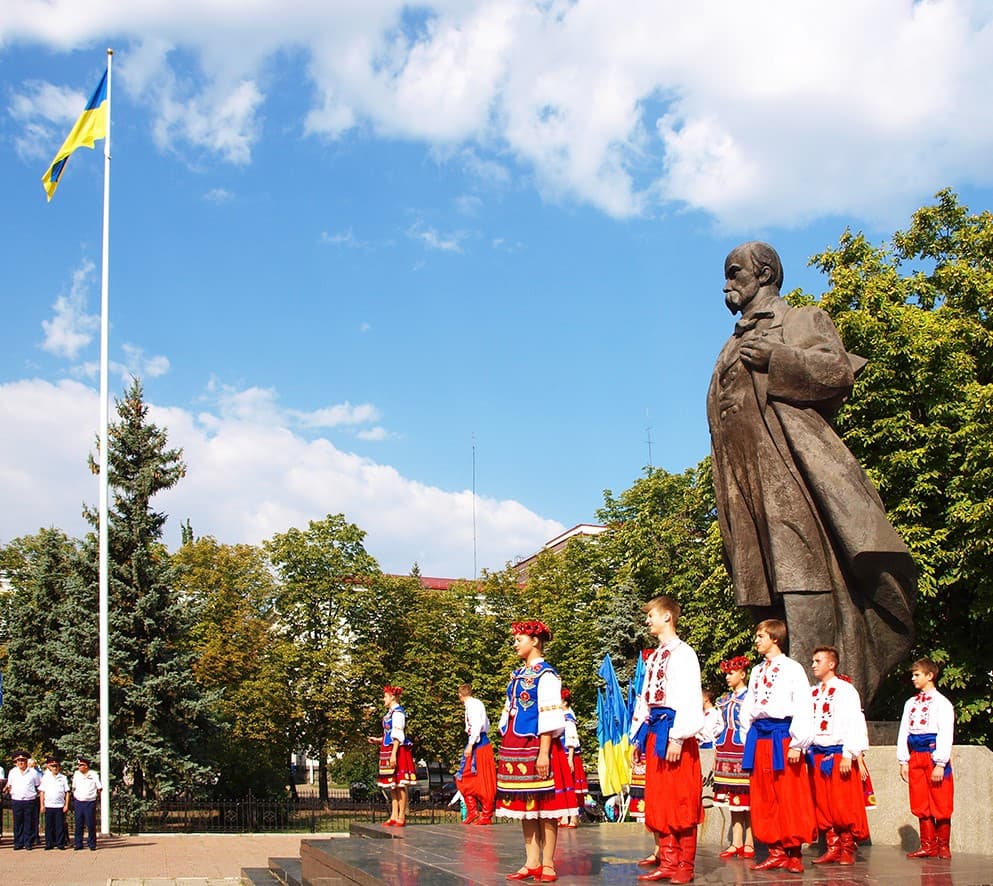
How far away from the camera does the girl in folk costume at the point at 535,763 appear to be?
23.9ft

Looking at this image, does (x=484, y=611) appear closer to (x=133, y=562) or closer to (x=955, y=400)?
(x=133, y=562)

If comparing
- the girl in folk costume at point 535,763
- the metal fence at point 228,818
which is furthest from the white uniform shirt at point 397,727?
the metal fence at point 228,818

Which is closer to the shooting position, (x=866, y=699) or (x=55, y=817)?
(x=866, y=699)

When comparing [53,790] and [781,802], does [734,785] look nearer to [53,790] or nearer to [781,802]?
[781,802]

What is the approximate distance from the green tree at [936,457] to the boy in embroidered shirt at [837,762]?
46.3ft

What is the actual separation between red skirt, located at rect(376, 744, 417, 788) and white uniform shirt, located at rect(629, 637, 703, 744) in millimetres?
8522

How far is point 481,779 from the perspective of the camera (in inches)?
605

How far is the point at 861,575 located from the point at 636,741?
272cm

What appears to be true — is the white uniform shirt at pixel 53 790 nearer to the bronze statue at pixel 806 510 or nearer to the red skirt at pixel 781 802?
the bronze statue at pixel 806 510

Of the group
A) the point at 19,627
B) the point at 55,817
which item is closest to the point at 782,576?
the point at 55,817

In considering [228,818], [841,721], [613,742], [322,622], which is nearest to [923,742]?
[841,721]

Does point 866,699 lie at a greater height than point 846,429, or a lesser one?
lesser

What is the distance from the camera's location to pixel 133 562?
29.2 metres

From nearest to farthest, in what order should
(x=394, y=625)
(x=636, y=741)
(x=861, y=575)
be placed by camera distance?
(x=636, y=741)
(x=861, y=575)
(x=394, y=625)
